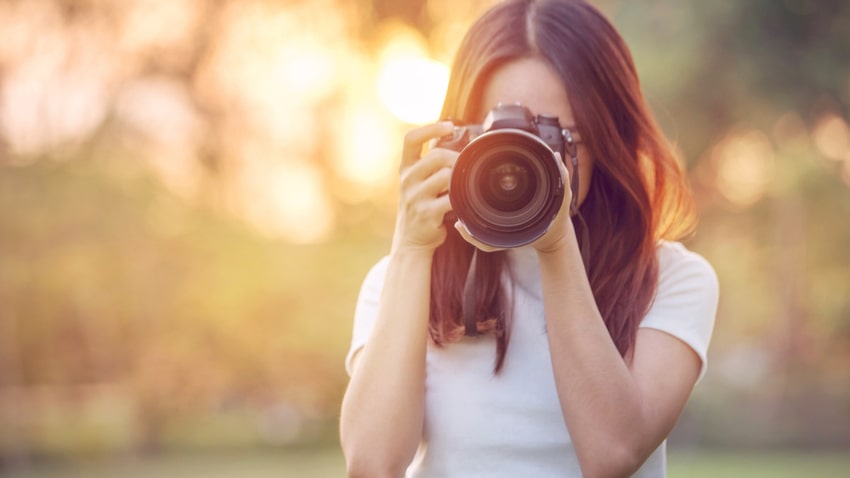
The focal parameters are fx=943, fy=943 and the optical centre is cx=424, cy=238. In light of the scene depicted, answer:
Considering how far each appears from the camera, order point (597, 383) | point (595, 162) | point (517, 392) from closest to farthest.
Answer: point (597, 383) < point (517, 392) < point (595, 162)

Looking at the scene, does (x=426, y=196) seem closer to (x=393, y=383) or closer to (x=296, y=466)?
(x=393, y=383)

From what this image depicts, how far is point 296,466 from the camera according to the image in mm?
11695

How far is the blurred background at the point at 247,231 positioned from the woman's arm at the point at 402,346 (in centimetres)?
767

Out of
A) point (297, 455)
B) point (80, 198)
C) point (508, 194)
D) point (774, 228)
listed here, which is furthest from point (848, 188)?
point (508, 194)

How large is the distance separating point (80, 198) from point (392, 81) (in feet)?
17.0

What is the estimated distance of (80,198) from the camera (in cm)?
1345

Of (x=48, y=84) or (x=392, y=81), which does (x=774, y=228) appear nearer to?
(x=392, y=81)

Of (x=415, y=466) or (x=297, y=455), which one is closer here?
(x=415, y=466)

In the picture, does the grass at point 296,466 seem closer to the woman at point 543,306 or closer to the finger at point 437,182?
the woman at point 543,306

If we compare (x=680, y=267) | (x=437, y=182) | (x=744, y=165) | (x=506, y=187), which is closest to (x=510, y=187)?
(x=506, y=187)

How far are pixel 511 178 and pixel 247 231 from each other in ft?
45.3

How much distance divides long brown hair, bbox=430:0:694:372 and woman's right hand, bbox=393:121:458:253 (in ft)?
0.35

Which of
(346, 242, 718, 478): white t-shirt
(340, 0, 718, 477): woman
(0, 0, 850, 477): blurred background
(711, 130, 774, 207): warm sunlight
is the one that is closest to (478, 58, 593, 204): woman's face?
(340, 0, 718, 477): woman

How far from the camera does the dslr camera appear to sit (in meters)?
1.41
